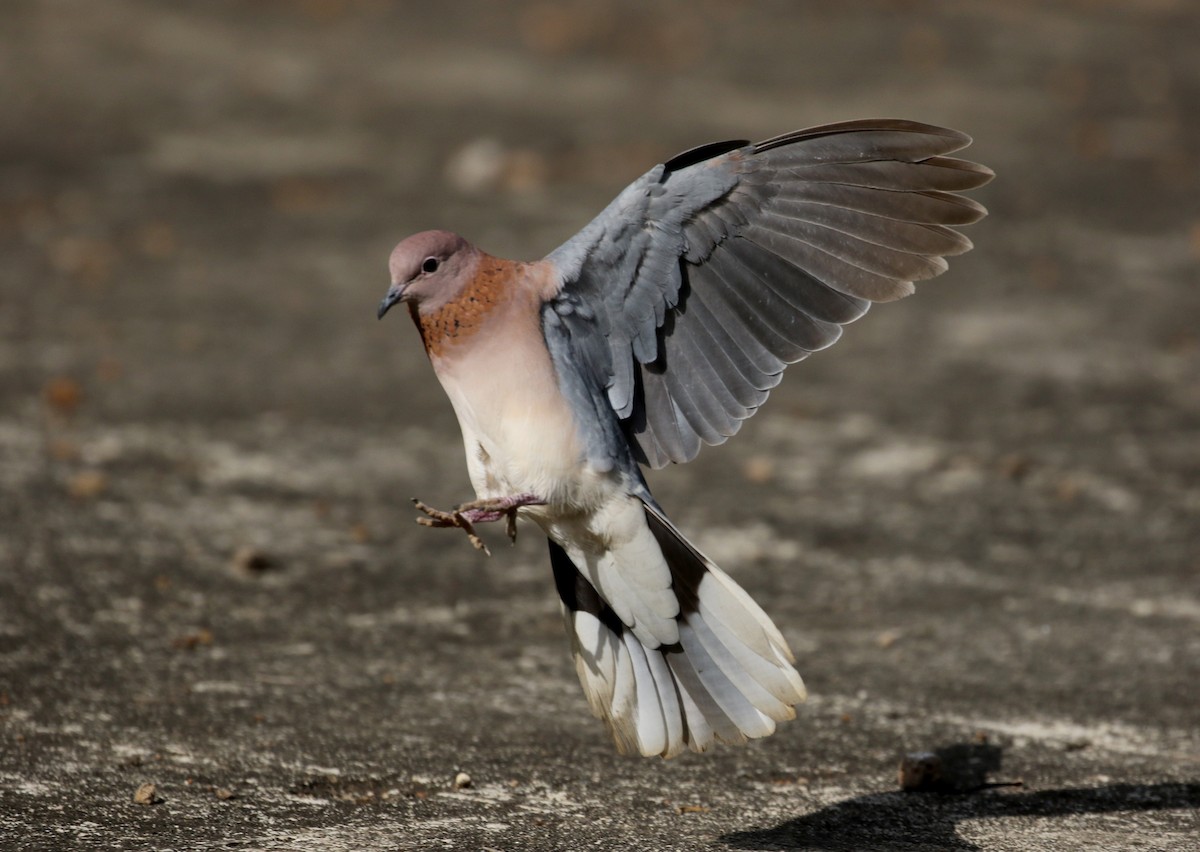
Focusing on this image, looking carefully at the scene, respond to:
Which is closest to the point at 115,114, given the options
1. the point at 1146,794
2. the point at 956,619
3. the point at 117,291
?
the point at 117,291

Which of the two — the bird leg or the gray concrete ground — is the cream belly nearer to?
the bird leg

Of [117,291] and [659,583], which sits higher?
[117,291]

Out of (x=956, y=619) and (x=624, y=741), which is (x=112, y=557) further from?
(x=956, y=619)

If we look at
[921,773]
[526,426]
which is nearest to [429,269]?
[526,426]

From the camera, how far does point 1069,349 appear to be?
6.70m

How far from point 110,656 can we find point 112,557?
0.74m

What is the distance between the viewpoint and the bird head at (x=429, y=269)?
3121 mm

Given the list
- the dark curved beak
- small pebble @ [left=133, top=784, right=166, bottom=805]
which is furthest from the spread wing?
small pebble @ [left=133, top=784, right=166, bottom=805]

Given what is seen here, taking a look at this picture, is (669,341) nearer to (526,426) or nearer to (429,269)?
(526,426)

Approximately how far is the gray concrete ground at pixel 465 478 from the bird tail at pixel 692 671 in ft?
0.69

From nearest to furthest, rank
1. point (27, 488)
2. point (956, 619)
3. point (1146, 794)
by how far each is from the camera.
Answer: point (1146, 794)
point (956, 619)
point (27, 488)

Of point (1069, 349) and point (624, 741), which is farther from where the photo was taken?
point (1069, 349)

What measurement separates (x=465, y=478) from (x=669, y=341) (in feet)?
7.63

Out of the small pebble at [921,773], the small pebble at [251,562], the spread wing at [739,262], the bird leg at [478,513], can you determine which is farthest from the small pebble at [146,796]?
the small pebble at [921,773]
